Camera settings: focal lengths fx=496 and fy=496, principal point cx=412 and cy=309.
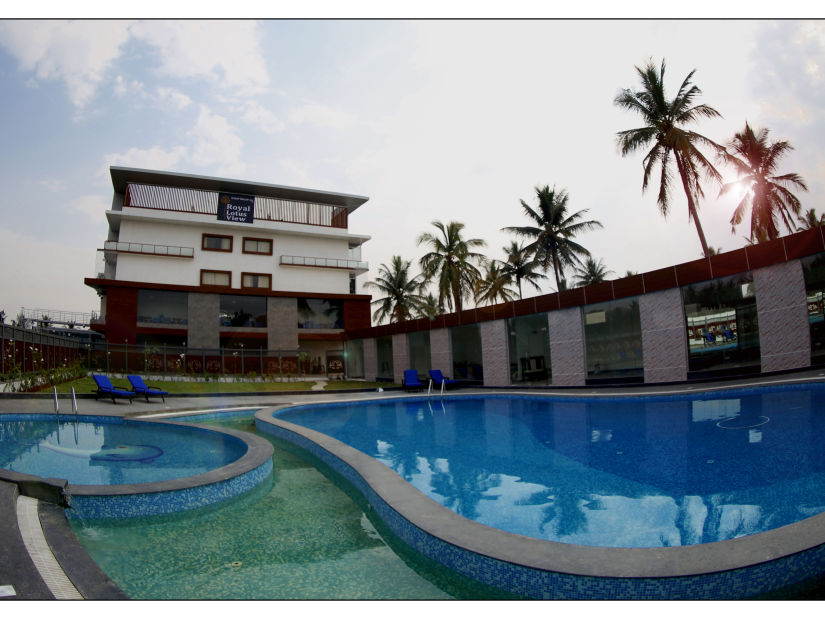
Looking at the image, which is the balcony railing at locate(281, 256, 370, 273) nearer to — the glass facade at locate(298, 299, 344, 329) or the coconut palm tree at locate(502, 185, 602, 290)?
the glass facade at locate(298, 299, 344, 329)

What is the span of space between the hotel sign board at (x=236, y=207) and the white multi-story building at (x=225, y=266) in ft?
0.24

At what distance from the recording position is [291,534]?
470 centimetres

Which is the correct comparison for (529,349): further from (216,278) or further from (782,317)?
(216,278)

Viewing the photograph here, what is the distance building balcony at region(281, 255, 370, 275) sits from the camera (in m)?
38.3

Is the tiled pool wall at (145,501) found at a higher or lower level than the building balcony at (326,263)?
lower

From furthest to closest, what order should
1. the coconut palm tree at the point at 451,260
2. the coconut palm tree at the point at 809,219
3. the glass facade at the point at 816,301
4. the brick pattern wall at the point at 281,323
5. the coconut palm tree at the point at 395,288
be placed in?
1. the coconut palm tree at the point at 395,288
2. the brick pattern wall at the point at 281,323
3. the coconut palm tree at the point at 809,219
4. the coconut palm tree at the point at 451,260
5. the glass facade at the point at 816,301

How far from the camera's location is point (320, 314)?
38.1 meters

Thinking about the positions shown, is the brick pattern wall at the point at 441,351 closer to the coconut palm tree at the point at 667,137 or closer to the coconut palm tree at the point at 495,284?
the coconut palm tree at the point at 667,137

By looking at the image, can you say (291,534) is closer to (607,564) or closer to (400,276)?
(607,564)

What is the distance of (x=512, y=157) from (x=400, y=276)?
3422 centimetres

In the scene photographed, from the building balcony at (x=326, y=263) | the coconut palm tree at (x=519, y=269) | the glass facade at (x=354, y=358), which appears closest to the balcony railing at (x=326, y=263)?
the building balcony at (x=326, y=263)

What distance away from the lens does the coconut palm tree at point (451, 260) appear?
29.7 m

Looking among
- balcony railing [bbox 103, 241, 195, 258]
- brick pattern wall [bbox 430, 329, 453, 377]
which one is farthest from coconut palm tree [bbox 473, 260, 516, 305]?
balcony railing [bbox 103, 241, 195, 258]
